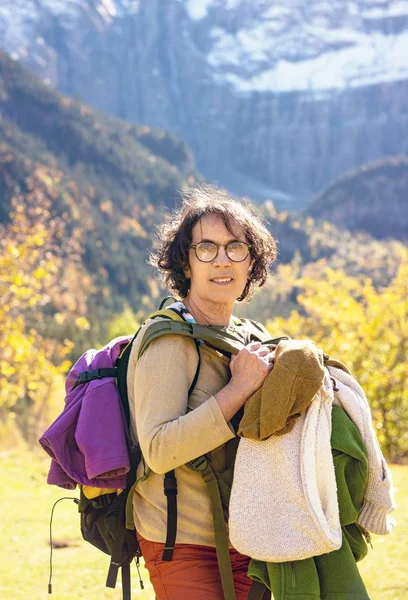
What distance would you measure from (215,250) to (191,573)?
1012mm

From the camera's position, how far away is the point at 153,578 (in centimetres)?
236

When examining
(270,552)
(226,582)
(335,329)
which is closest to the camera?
(270,552)

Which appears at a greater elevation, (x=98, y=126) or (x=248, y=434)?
(x=98, y=126)

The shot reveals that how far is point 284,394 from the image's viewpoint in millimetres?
2150

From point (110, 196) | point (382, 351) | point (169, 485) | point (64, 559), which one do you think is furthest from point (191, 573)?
point (110, 196)

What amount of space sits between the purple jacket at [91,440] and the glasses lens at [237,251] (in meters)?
0.56

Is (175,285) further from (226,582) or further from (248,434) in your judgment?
(226,582)

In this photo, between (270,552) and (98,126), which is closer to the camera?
(270,552)

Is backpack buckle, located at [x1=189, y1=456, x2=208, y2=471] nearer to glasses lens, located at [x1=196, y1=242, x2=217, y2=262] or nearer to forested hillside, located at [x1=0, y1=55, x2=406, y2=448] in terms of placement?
glasses lens, located at [x1=196, y1=242, x2=217, y2=262]

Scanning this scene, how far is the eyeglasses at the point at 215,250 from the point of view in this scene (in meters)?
2.47

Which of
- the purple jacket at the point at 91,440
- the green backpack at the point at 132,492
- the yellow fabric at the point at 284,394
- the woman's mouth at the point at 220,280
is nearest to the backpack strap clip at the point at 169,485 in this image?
the green backpack at the point at 132,492

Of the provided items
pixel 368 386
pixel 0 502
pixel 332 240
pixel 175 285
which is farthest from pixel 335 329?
pixel 332 240

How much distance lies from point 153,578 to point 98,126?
434 feet

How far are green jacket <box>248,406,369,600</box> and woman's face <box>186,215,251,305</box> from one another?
534mm
